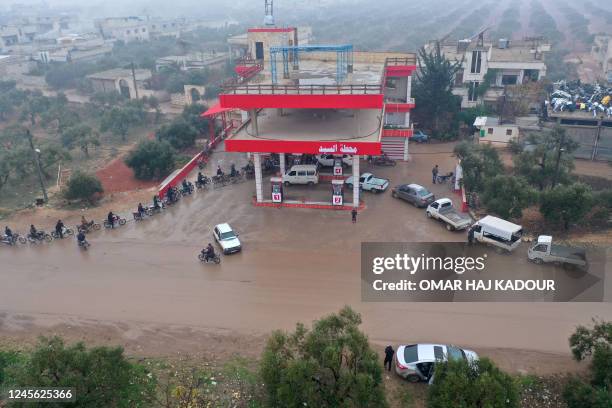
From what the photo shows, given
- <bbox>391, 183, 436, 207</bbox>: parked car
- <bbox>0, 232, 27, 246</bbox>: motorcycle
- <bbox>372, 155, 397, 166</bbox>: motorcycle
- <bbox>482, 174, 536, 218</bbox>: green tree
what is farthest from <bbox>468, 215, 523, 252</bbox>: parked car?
<bbox>0, 232, 27, 246</bbox>: motorcycle

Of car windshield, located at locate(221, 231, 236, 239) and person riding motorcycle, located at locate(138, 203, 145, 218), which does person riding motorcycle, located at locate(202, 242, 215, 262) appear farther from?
person riding motorcycle, located at locate(138, 203, 145, 218)

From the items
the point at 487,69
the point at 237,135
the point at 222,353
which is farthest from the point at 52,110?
the point at 222,353

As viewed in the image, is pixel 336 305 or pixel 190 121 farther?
pixel 190 121

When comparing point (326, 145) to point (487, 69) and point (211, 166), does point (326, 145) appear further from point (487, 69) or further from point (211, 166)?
point (487, 69)

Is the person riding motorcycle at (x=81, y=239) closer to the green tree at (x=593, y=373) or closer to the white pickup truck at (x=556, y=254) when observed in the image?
the white pickup truck at (x=556, y=254)

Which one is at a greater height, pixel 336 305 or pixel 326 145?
pixel 326 145

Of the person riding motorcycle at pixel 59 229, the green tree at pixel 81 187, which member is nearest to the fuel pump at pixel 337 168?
the green tree at pixel 81 187

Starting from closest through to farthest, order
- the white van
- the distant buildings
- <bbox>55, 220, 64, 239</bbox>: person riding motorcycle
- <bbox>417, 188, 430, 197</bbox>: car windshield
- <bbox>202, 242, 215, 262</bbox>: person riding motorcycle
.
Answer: <bbox>202, 242, 215, 262</bbox>: person riding motorcycle, <bbox>55, 220, 64, 239</bbox>: person riding motorcycle, <bbox>417, 188, 430, 197</bbox>: car windshield, the white van, the distant buildings

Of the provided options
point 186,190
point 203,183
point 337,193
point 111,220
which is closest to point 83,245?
point 111,220
